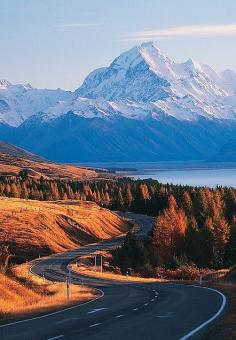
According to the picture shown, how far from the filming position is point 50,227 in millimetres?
119625

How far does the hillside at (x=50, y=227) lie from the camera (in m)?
103

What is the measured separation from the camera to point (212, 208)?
450 ft

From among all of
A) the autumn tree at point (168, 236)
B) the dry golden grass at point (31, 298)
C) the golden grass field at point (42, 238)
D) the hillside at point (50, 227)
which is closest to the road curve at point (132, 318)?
the dry golden grass at point (31, 298)

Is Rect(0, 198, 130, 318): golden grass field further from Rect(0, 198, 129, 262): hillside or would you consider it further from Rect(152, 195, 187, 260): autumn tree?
Rect(152, 195, 187, 260): autumn tree

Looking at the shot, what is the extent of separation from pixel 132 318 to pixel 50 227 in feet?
291

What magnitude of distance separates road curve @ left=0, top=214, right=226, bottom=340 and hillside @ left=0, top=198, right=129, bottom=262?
50.7 m

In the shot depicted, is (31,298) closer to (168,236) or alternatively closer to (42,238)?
(168,236)

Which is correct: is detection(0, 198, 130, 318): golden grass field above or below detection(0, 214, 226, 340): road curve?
above

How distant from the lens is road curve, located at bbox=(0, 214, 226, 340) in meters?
26.5

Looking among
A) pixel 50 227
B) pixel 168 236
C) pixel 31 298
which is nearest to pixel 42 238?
pixel 50 227

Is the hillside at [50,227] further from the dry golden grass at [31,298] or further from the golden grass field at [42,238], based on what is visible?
the dry golden grass at [31,298]

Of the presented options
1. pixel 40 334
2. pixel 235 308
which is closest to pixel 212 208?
pixel 235 308

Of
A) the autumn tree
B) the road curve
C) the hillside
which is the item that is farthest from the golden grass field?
the autumn tree

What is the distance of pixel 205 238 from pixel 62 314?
7110 cm
